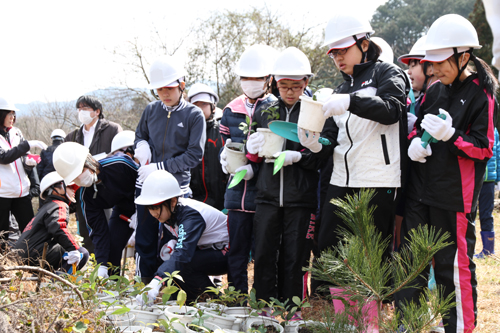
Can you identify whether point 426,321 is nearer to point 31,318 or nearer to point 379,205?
point 379,205

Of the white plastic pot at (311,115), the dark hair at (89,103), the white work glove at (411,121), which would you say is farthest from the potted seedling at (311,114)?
the dark hair at (89,103)

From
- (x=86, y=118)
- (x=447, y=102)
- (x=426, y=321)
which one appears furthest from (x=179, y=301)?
(x=86, y=118)

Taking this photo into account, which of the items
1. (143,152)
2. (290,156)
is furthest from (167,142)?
(290,156)

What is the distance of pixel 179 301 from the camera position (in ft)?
7.91

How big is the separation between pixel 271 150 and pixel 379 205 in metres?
0.86

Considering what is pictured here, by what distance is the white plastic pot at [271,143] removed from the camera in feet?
10.1

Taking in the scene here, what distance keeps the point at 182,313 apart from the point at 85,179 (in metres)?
1.89

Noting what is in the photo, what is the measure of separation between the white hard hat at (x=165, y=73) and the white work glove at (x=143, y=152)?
20.6 inches

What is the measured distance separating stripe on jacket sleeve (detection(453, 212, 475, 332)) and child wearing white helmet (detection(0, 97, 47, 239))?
4677 millimetres

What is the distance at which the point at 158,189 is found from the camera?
339 centimetres

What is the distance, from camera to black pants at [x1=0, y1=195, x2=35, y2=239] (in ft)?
16.5

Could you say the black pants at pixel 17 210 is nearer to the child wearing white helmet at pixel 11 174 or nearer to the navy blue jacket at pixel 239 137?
the child wearing white helmet at pixel 11 174

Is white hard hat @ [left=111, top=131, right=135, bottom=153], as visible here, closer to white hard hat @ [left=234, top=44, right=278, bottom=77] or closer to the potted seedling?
white hard hat @ [left=234, top=44, right=278, bottom=77]

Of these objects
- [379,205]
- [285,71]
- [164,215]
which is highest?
[285,71]
